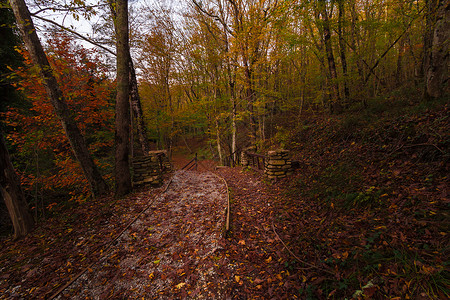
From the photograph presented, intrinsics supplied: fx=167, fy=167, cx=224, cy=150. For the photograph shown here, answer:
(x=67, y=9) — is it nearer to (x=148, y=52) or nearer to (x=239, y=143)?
(x=148, y=52)

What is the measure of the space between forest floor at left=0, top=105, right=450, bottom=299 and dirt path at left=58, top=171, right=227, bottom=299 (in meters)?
0.02

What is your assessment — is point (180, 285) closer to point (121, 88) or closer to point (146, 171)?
point (146, 171)

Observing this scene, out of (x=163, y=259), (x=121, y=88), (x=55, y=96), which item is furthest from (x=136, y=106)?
(x=163, y=259)

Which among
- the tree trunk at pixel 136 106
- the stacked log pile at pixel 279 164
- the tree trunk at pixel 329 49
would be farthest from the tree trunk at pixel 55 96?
the tree trunk at pixel 329 49

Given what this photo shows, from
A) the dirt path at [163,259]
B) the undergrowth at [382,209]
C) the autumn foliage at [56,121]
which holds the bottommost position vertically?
the dirt path at [163,259]

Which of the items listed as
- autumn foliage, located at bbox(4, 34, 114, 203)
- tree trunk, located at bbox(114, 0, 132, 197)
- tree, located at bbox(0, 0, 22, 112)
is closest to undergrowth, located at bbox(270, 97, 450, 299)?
tree trunk, located at bbox(114, 0, 132, 197)

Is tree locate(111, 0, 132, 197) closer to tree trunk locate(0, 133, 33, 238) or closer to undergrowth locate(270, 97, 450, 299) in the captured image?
tree trunk locate(0, 133, 33, 238)

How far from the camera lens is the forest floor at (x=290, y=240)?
7.03 ft

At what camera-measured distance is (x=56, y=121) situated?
6.59 meters

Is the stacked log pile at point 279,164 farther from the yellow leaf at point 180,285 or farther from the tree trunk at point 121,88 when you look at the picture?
the tree trunk at point 121,88

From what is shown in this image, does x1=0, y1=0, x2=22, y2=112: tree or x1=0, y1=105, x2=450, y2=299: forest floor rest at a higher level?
x1=0, y1=0, x2=22, y2=112: tree

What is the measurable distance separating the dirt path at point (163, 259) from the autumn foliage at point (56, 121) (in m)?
5.73

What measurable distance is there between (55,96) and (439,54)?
11.1m

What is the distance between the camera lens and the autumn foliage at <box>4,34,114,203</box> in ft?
22.8
